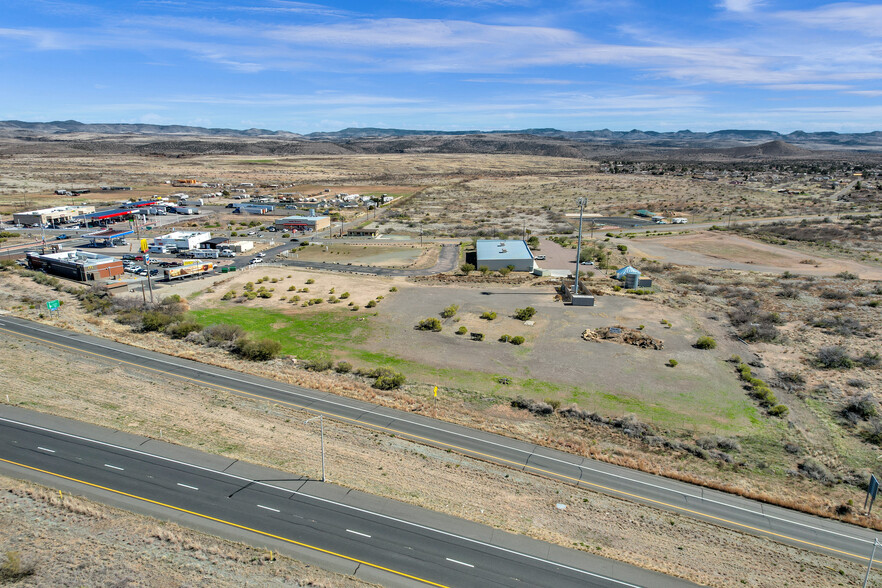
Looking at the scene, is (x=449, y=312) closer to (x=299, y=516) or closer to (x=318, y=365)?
(x=318, y=365)

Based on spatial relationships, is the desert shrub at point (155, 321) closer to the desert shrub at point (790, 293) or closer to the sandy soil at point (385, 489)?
the sandy soil at point (385, 489)

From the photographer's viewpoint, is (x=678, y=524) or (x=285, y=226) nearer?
(x=678, y=524)

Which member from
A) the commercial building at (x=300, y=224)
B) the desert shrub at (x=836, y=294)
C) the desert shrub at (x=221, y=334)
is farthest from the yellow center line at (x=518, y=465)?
the commercial building at (x=300, y=224)

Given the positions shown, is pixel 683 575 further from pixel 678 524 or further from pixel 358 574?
pixel 358 574

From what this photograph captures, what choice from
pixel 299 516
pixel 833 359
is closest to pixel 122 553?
pixel 299 516

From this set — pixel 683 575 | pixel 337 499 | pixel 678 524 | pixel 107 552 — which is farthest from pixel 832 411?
pixel 107 552

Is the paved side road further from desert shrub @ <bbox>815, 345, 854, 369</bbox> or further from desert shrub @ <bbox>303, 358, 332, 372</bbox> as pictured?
desert shrub @ <bbox>815, 345, 854, 369</bbox>
